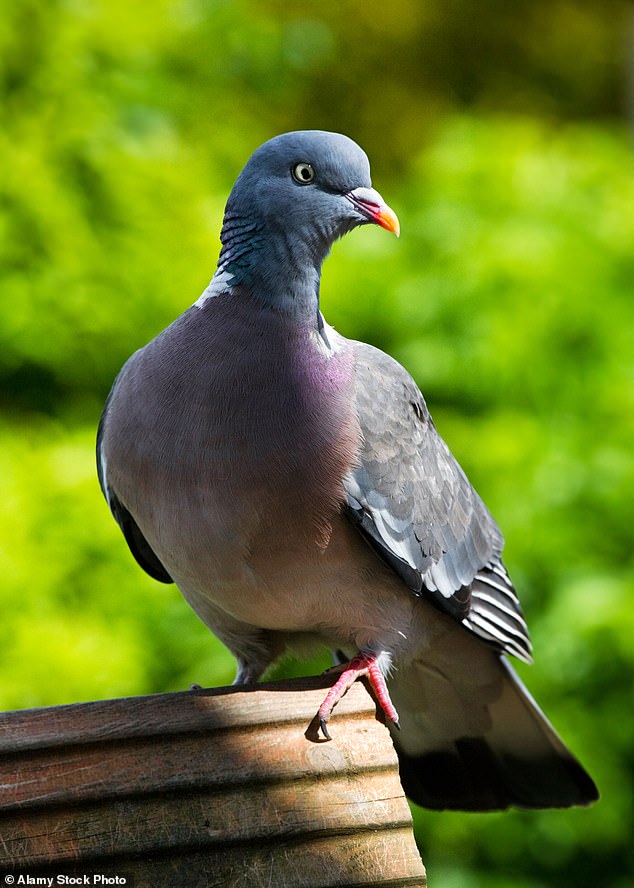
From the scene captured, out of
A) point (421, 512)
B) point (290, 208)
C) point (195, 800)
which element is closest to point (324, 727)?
point (195, 800)

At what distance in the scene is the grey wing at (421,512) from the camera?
2604 mm

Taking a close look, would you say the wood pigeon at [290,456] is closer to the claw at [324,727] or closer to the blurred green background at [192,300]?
the claw at [324,727]

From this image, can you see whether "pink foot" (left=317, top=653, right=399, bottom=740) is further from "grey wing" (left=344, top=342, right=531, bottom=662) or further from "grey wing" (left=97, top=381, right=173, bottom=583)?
"grey wing" (left=97, top=381, right=173, bottom=583)

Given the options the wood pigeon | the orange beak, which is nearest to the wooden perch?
the wood pigeon

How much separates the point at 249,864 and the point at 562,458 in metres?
2.84

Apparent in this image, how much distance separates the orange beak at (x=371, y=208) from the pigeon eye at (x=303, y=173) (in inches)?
3.7

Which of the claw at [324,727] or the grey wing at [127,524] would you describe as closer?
the claw at [324,727]

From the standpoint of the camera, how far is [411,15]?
951 centimetres

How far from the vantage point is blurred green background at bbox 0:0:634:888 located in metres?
4.27

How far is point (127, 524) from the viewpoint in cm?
289

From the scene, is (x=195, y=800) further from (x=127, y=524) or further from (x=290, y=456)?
(x=127, y=524)

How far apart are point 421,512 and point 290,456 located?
0.48 m

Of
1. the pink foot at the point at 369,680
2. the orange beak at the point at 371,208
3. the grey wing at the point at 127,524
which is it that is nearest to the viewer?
the pink foot at the point at 369,680

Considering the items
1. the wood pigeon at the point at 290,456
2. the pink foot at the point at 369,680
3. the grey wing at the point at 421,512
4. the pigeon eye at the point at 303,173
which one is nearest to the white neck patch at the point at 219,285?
the wood pigeon at the point at 290,456
